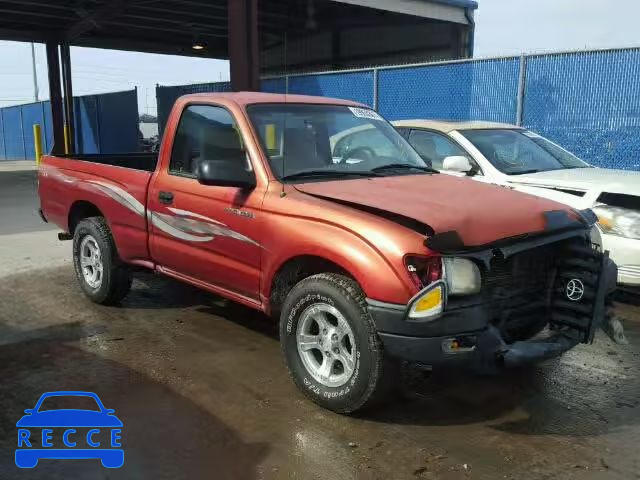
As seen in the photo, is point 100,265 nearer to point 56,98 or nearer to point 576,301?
point 576,301

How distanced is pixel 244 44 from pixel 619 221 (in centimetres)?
836

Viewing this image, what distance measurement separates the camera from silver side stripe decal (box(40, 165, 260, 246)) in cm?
432

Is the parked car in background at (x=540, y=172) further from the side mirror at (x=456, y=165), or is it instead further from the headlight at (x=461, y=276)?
the headlight at (x=461, y=276)

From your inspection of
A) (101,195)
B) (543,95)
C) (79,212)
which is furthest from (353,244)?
(543,95)

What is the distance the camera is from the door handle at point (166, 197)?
4.73 metres

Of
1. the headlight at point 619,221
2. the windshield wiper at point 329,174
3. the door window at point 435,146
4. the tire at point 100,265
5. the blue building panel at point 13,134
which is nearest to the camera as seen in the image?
the windshield wiper at point 329,174

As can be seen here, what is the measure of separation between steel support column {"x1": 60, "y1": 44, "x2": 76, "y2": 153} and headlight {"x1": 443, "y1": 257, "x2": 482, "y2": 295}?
2271 centimetres

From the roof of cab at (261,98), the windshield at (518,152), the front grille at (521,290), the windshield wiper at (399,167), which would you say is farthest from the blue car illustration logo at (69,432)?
the windshield at (518,152)

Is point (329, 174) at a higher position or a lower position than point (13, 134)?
higher

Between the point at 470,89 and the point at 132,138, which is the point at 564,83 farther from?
the point at 132,138

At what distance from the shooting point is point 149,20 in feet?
67.9

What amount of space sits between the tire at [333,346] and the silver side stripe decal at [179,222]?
0.59 m

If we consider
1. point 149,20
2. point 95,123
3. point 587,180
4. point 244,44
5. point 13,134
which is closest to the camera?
point 587,180

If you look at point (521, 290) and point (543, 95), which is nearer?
point (521, 290)
